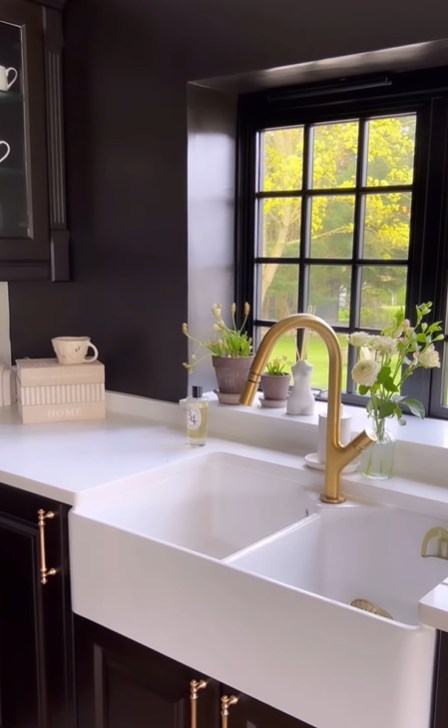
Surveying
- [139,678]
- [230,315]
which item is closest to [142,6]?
[230,315]

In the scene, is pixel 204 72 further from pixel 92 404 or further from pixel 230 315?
pixel 92 404

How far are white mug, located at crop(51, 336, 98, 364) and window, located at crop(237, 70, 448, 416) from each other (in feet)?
1.61

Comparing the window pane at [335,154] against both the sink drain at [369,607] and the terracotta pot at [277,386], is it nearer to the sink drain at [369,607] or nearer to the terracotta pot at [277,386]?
the terracotta pot at [277,386]

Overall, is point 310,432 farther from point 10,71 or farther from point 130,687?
point 10,71

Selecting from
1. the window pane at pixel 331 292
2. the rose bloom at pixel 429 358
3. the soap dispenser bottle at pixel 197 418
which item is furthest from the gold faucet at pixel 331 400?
the window pane at pixel 331 292

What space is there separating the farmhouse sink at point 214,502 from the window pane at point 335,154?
2.63 feet

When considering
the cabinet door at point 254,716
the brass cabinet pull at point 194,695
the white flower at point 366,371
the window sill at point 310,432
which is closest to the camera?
the cabinet door at point 254,716

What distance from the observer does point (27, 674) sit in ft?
5.52

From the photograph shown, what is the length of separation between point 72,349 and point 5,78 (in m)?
0.78

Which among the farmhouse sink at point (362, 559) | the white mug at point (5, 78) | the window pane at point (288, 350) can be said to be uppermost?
the white mug at point (5, 78)

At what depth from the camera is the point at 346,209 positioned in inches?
76.1

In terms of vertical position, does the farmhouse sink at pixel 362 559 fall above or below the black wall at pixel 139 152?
below

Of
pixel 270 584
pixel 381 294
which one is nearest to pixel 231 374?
pixel 381 294

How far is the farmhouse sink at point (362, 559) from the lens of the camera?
1.39 meters
